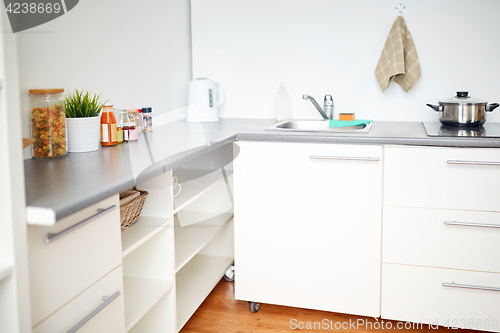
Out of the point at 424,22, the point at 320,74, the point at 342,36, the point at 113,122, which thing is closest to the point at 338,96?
the point at 320,74

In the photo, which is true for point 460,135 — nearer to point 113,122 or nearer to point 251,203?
point 251,203

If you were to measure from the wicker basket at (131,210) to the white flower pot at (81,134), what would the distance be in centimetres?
24

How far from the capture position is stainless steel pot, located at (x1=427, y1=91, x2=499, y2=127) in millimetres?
2039

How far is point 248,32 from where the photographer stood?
2695 millimetres

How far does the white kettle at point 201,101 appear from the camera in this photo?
2.59 m

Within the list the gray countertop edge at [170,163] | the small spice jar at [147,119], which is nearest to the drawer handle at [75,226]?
the gray countertop edge at [170,163]

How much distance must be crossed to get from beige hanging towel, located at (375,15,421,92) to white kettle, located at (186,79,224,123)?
942mm

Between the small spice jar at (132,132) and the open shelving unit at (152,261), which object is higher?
the small spice jar at (132,132)

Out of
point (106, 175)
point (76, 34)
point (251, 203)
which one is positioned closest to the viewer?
point (106, 175)

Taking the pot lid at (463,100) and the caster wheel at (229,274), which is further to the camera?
the caster wheel at (229,274)

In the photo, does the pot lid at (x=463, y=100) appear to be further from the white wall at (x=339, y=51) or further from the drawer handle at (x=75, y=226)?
the drawer handle at (x=75, y=226)

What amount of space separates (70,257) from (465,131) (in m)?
1.67

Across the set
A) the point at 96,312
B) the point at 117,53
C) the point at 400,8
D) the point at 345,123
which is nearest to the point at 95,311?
the point at 96,312

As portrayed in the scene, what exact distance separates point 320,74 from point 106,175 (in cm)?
164
